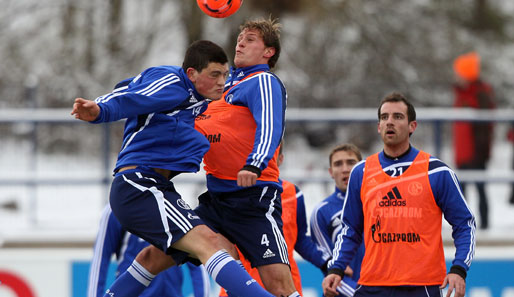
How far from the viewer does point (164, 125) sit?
471 cm

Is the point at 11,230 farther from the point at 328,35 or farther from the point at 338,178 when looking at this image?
the point at 328,35

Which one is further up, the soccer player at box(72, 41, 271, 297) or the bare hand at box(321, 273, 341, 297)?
the soccer player at box(72, 41, 271, 297)

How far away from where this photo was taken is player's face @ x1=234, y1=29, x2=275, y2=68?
528 cm

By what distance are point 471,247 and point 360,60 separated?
12615 millimetres

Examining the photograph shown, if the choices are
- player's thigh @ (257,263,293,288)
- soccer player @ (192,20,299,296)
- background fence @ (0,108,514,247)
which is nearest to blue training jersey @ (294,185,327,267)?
soccer player @ (192,20,299,296)

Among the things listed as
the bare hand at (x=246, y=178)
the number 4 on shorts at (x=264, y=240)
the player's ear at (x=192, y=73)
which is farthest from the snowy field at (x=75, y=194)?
the bare hand at (x=246, y=178)

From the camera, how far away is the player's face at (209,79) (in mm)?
4770

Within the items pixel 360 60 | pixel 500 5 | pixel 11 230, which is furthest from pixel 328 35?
pixel 11 230

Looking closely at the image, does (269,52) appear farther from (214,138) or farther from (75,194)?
(75,194)

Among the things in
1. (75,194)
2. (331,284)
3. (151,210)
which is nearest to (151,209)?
(151,210)

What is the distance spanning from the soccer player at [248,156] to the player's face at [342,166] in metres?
0.89

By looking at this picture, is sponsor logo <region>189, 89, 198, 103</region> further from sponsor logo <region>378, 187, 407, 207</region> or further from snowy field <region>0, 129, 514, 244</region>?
snowy field <region>0, 129, 514, 244</region>

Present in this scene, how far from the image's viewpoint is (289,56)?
1666cm

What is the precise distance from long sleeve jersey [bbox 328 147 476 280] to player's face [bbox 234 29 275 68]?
0.90 metres
